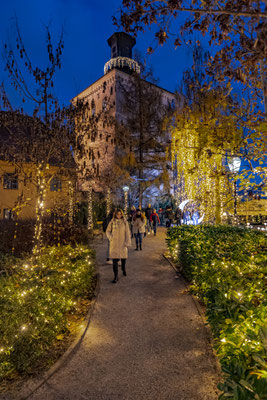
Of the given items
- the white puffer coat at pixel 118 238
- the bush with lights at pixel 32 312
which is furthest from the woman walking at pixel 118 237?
the bush with lights at pixel 32 312

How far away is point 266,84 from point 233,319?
3.32 m

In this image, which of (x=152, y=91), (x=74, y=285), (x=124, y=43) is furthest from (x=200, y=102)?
(x=124, y=43)

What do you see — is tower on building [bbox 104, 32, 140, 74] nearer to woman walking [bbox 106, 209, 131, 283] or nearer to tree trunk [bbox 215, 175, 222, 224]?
tree trunk [bbox 215, 175, 222, 224]

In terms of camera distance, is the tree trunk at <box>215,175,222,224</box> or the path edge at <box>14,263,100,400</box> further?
the tree trunk at <box>215,175,222,224</box>

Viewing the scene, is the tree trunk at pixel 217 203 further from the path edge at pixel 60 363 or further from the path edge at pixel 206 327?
the path edge at pixel 60 363

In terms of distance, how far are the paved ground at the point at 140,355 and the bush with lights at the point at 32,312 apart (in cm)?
49

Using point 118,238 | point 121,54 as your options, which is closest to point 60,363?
point 118,238

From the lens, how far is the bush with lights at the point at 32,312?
3689 millimetres

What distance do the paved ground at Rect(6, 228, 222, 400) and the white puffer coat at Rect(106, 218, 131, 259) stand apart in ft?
4.33

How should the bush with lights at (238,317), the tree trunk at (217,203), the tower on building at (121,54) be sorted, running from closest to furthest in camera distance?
1. the bush with lights at (238,317)
2. the tree trunk at (217,203)
3. the tower on building at (121,54)

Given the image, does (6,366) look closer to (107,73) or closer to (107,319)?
(107,319)

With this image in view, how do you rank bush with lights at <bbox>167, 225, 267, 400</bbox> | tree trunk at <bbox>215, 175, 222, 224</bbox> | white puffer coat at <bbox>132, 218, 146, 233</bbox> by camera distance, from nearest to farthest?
bush with lights at <bbox>167, 225, 267, 400</bbox> → tree trunk at <bbox>215, 175, 222, 224</bbox> → white puffer coat at <bbox>132, 218, 146, 233</bbox>

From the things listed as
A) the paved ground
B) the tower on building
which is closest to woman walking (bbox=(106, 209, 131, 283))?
the paved ground

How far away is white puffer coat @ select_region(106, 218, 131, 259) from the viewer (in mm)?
8094
